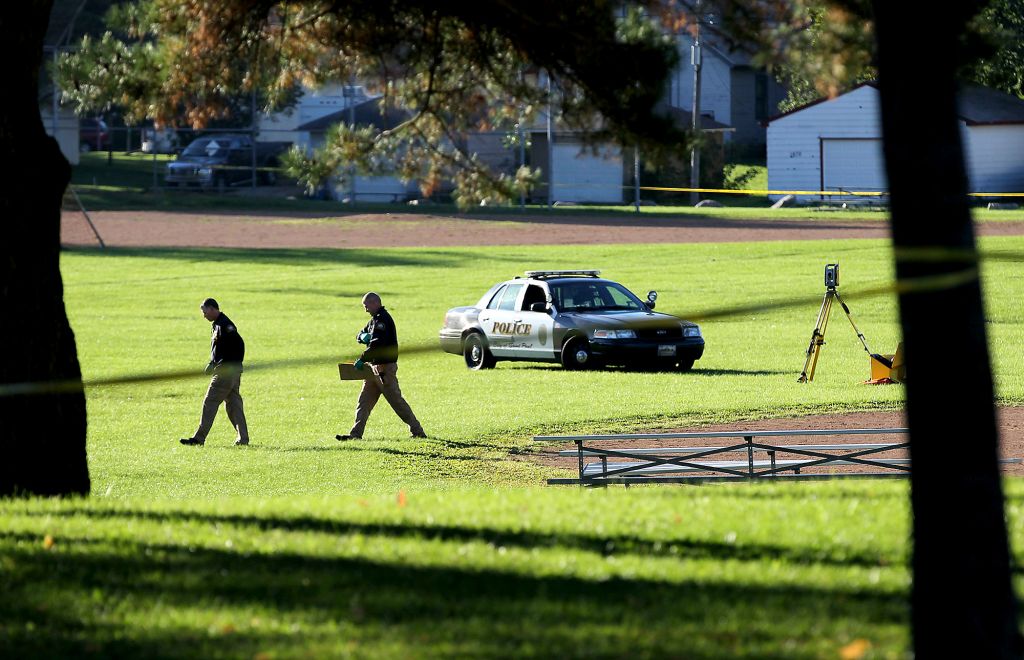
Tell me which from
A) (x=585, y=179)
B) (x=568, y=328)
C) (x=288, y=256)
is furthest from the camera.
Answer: (x=585, y=179)

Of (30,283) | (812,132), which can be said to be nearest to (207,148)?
(812,132)

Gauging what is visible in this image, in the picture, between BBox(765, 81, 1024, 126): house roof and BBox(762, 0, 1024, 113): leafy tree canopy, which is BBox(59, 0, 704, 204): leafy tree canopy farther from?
BBox(765, 81, 1024, 126): house roof

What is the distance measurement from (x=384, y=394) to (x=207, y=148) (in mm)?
53484

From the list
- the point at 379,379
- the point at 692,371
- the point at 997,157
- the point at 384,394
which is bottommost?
the point at 692,371

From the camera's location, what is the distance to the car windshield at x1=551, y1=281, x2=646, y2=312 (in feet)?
80.5

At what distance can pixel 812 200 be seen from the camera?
6331cm

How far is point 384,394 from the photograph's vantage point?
56.9ft

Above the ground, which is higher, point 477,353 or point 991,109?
point 991,109

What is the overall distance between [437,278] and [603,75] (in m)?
31.3

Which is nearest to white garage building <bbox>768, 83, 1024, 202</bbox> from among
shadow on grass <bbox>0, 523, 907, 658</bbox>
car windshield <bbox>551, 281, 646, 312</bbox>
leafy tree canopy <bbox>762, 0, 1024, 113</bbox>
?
car windshield <bbox>551, 281, 646, 312</bbox>

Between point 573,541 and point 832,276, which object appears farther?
point 832,276

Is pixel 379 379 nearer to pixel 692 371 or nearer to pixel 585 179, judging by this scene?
pixel 692 371

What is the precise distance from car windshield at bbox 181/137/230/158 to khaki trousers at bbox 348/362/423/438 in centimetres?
5248

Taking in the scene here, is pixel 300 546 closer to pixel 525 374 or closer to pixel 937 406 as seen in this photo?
pixel 937 406
